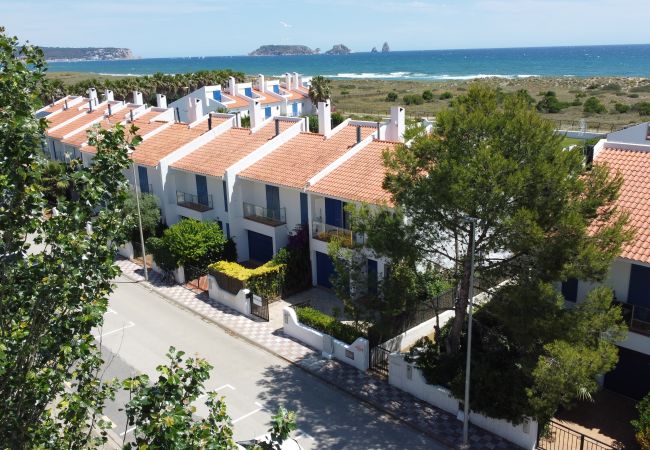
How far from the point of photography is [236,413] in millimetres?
18219

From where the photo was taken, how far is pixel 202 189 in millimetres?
32344

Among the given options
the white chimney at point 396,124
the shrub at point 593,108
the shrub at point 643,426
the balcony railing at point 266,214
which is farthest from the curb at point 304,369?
the shrub at point 593,108

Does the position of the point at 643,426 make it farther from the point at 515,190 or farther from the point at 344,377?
the point at 344,377

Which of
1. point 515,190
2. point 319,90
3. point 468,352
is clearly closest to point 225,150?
point 468,352

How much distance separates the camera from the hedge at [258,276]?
83.8 ft

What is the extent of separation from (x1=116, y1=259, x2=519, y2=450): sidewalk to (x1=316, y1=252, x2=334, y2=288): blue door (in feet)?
13.6

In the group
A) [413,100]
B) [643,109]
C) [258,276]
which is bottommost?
[258,276]

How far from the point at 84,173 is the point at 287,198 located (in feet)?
68.3

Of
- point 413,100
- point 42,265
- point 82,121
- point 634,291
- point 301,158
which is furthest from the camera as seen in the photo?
point 413,100

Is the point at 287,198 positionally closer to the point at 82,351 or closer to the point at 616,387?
the point at 616,387

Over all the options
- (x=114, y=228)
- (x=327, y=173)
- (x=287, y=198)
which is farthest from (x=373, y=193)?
(x=114, y=228)

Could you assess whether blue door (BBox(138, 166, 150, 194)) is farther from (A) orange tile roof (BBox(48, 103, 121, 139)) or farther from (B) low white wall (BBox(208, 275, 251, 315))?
(A) orange tile roof (BBox(48, 103, 121, 139))

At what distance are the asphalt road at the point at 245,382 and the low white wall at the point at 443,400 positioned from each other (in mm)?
1477

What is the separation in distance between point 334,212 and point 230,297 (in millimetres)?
6031
